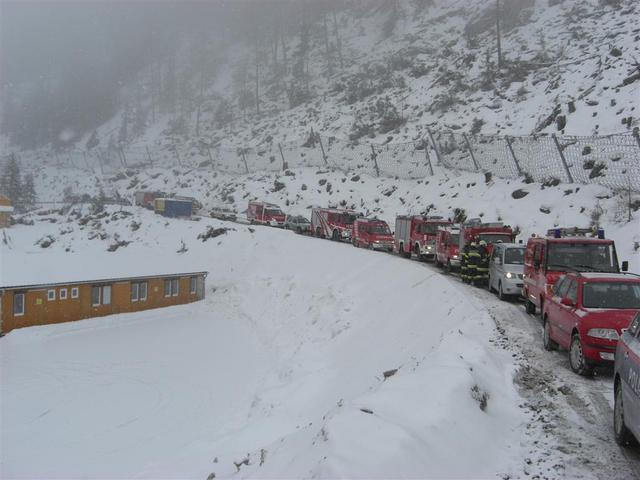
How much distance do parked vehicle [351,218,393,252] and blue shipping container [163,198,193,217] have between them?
2432 cm

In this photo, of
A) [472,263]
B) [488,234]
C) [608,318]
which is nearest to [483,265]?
[472,263]

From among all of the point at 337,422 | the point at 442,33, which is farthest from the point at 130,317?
the point at 442,33

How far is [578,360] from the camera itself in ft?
30.0

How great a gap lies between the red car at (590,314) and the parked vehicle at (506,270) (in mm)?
5861

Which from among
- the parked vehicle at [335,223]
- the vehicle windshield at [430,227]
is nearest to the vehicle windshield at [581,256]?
the vehicle windshield at [430,227]

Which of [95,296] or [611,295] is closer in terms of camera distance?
[611,295]

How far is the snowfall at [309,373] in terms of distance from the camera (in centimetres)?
640

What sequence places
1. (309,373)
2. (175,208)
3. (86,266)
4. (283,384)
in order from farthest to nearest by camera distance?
1. (175,208)
2. (86,266)
3. (309,373)
4. (283,384)

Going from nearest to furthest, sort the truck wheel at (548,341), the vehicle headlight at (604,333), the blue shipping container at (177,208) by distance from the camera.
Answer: the vehicle headlight at (604,333), the truck wheel at (548,341), the blue shipping container at (177,208)

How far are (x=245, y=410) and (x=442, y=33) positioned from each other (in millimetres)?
64325

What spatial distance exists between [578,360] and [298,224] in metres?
32.4

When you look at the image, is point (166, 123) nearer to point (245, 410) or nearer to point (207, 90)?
point (207, 90)

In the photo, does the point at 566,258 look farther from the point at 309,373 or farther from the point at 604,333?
the point at 309,373

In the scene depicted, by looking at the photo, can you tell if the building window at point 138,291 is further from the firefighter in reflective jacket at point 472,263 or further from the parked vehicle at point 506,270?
the parked vehicle at point 506,270
